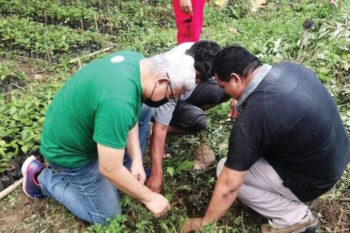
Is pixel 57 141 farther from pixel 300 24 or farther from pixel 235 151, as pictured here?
pixel 300 24

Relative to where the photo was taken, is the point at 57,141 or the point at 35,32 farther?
the point at 35,32

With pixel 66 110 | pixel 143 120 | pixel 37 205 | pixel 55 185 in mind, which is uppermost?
pixel 66 110

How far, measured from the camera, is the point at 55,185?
298cm

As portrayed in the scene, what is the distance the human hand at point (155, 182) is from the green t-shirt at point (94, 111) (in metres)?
0.53

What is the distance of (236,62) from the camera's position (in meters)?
2.46

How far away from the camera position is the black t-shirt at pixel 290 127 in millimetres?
2312

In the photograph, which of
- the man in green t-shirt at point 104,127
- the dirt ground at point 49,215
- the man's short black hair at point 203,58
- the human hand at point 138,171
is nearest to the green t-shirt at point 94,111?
the man in green t-shirt at point 104,127

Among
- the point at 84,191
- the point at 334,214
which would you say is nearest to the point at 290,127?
the point at 334,214

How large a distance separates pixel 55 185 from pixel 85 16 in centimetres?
511

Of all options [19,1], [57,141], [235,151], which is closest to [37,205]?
[57,141]

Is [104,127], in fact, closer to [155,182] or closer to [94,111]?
[94,111]

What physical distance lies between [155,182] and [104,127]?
1.05 meters

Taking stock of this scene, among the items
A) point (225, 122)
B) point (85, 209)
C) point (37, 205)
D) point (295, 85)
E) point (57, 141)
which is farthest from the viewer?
point (225, 122)

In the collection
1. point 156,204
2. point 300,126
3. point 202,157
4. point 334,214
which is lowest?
point 334,214
